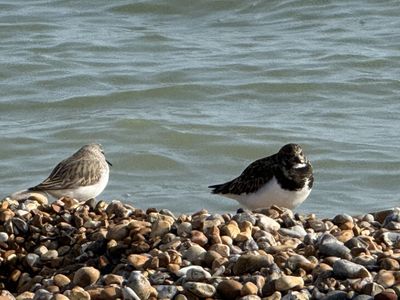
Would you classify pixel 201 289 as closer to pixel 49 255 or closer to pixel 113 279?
pixel 113 279

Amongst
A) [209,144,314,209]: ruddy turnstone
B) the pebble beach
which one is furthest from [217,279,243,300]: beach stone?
[209,144,314,209]: ruddy turnstone

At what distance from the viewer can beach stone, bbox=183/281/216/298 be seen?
16.0 ft

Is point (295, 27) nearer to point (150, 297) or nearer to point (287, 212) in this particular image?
point (287, 212)

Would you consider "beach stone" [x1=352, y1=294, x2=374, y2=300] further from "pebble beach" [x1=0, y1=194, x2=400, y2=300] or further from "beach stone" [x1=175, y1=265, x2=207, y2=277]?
"beach stone" [x1=175, y1=265, x2=207, y2=277]

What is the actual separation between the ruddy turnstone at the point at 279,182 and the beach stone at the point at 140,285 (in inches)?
89.5

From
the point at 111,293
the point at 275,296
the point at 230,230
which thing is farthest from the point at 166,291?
the point at 230,230

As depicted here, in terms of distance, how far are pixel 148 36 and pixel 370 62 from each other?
2823mm

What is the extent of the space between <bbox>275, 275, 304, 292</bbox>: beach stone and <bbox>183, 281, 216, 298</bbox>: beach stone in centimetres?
27

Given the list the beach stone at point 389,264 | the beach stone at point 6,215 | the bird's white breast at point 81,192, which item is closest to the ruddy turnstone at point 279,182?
the bird's white breast at point 81,192

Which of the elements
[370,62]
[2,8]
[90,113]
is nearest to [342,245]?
[90,113]

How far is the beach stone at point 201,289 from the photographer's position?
489 centimetres

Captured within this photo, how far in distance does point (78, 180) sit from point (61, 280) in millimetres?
2439

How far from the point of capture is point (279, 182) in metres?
7.19

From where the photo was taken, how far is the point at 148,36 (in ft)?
47.5
